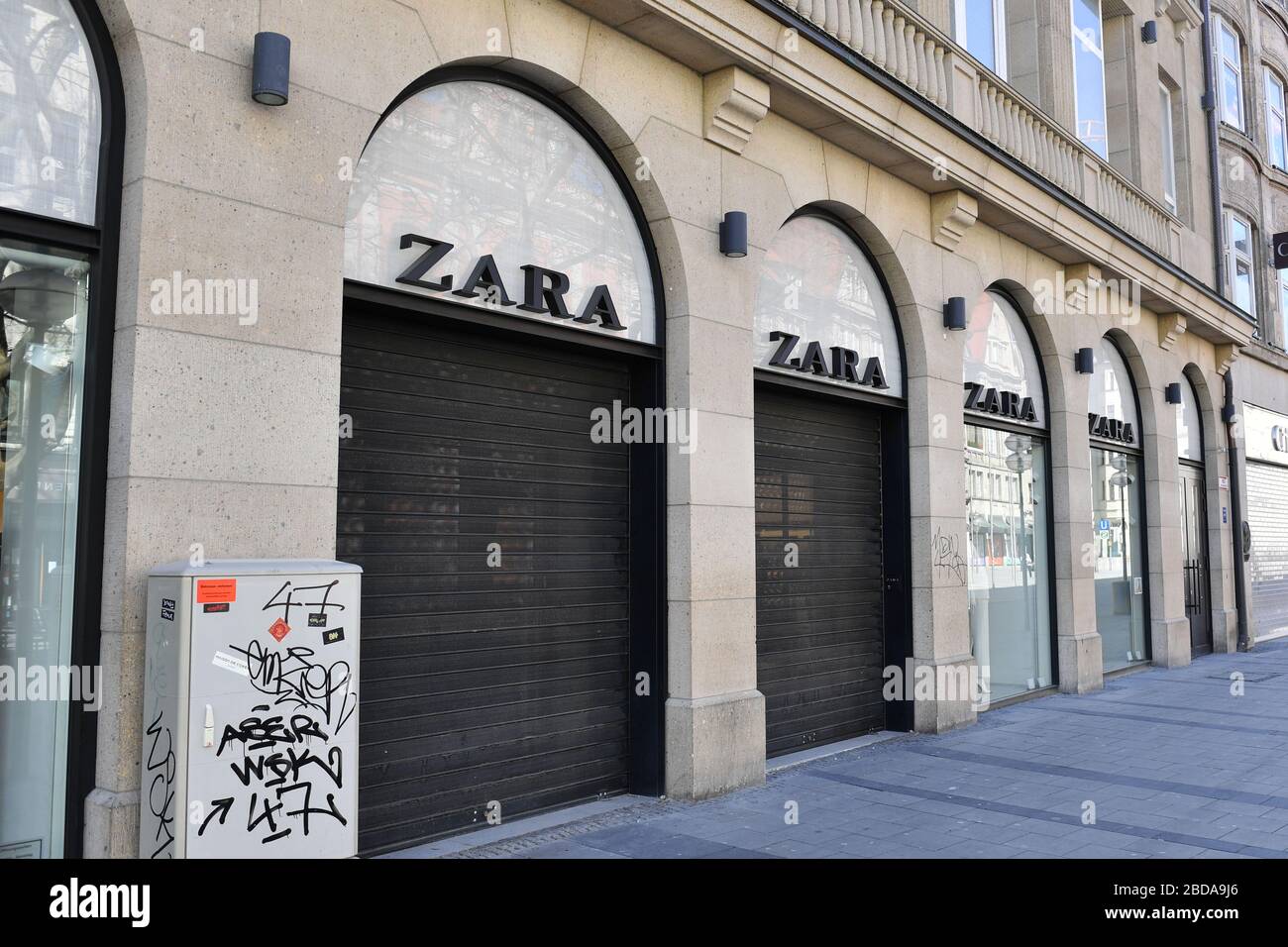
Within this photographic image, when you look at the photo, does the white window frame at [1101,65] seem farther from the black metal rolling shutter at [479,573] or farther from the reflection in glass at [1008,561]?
the black metal rolling shutter at [479,573]

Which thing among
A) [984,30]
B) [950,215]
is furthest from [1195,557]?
[950,215]

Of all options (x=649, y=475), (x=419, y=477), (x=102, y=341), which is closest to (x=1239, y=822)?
(x=649, y=475)

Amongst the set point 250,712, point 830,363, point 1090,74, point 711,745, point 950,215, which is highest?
point 1090,74

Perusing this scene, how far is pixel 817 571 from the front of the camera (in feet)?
30.7

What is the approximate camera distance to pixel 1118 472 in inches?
614

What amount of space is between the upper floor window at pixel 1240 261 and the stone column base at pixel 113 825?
2175 cm

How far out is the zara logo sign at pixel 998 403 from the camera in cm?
1145

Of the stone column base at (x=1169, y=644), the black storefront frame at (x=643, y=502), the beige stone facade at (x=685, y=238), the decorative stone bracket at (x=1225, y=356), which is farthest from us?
the decorative stone bracket at (x=1225, y=356)

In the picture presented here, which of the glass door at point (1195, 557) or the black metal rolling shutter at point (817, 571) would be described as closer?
the black metal rolling shutter at point (817, 571)

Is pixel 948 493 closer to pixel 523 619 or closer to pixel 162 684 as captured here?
pixel 523 619

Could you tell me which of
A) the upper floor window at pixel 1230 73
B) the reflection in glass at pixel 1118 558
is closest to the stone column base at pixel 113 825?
the reflection in glass at pixel 1118 558

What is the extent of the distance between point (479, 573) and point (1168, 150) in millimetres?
16441

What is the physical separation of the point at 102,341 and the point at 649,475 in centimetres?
385

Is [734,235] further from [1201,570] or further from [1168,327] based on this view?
[1201,570]
